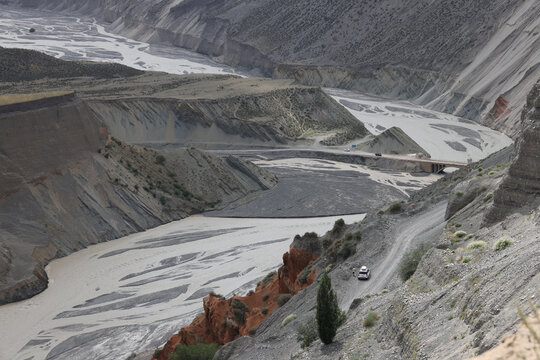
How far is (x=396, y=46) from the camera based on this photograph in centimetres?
11512

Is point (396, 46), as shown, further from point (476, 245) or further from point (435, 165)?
point (476, 245)

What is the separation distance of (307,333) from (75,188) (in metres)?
38.6

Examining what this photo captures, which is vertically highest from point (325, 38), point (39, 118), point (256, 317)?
point (325, 38)

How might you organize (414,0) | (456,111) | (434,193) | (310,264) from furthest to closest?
(414,0) → (456,111) → (434,193) → (310,264)

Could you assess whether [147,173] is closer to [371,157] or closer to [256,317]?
[371,157]

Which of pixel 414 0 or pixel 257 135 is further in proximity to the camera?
pixel 414 0

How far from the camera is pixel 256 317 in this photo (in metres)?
30.7

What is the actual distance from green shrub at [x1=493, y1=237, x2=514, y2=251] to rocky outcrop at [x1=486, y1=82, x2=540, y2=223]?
3.60 meters

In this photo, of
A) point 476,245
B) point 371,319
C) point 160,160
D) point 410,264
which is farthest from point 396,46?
point 371,319

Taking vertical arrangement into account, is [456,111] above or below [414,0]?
below

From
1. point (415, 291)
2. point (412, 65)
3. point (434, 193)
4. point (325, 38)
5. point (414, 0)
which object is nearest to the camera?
point (415, 291)

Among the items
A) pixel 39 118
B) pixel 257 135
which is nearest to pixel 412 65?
pixel 257 135

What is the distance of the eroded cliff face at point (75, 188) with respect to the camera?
5038cm

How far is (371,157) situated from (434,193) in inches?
1750
